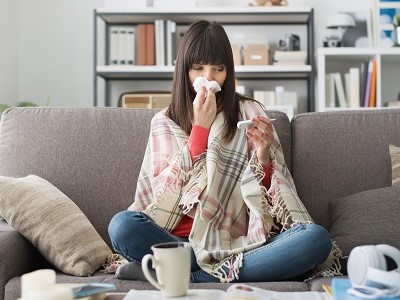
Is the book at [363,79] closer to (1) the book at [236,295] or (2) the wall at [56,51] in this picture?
(2) the wall at [56,51]

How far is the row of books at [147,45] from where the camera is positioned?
13.6 feet

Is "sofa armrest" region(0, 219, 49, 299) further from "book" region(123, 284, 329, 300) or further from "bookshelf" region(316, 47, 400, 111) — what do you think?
"bookshelf" region(316, 47, 400, 111)

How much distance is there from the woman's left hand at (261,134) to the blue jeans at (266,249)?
319mm

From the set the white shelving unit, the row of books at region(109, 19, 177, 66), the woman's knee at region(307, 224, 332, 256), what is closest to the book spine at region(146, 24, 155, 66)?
the row of books at region(109, 19, 177, 66)

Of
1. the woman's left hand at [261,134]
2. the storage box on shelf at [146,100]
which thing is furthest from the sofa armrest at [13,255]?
the storage box on shelf at [146,100]

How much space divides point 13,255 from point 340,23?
9.55 ft

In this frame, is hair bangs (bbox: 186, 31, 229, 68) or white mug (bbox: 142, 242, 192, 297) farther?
hair bangs (bbox: 186, 31, 229, 68)

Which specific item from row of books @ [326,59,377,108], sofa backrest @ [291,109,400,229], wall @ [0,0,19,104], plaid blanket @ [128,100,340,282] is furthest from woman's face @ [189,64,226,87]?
wall @ [0,0,19,104]

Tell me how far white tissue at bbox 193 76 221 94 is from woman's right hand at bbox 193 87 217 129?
0.04 feet

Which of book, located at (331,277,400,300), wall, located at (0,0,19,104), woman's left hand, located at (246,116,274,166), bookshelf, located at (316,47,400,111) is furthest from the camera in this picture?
wall, located at (0,0,19,104)

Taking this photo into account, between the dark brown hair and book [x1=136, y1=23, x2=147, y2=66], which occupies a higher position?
book [x1=136, y1=23, x2=147, y2=66]

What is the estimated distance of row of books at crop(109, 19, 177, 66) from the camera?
415 centimetres

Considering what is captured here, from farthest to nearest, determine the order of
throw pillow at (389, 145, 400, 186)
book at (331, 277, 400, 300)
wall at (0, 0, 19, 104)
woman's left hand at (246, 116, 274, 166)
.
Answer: wall at (0, 0, 19, 104), throw pillow at (389, 145, 400, 186), woman's left hand at (246, 116, 274, 166), book at (331, 277, 400, 300)

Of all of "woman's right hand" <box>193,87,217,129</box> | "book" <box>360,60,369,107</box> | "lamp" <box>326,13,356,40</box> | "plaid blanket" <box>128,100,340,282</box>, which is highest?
"lamp" <box>326,13,356,40</box>
